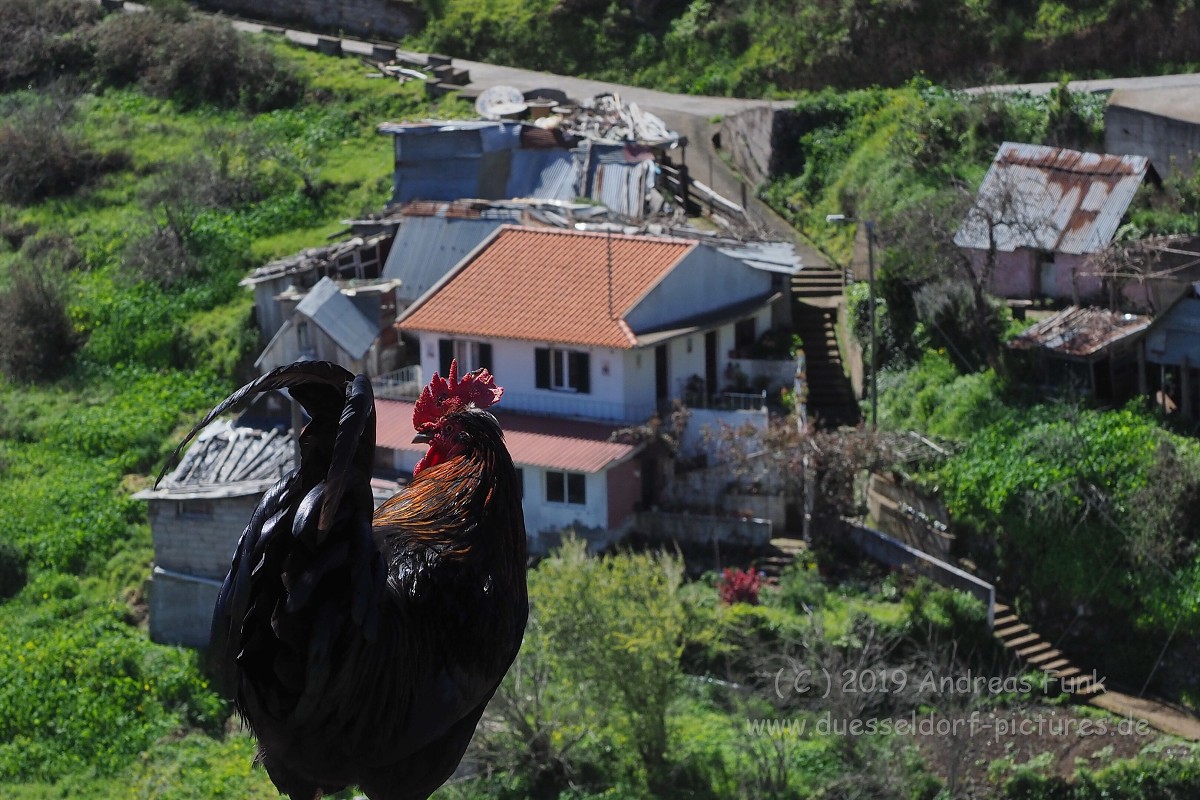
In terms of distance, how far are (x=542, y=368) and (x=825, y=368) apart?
604 centimetres

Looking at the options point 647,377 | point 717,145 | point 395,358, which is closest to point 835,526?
point 647,377

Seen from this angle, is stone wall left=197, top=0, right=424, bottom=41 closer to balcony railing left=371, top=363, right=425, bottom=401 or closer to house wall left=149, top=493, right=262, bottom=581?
balcony railing left=371, top=363, right=425, bottom=401

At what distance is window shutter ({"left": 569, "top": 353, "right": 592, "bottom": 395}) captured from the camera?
37.0 metres

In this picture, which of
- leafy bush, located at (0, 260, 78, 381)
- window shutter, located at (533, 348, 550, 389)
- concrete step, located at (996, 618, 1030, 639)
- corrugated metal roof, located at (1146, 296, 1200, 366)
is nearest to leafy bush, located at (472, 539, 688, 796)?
concrete step, located at (996, 618, 1030, 639)

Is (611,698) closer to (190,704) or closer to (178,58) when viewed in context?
(190,704)

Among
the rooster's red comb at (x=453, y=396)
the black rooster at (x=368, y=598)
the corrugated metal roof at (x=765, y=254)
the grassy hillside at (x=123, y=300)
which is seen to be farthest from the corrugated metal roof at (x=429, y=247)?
→ the black rooster at (x=368, y=598)

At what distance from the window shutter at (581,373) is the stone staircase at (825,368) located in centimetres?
430

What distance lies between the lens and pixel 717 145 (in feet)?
159

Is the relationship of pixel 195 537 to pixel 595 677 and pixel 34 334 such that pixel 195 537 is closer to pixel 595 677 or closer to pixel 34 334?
pixel 595 677

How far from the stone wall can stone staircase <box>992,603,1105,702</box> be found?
3334 centimetres

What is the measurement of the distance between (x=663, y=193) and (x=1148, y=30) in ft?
42.7

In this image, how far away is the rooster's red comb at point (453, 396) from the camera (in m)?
8.29

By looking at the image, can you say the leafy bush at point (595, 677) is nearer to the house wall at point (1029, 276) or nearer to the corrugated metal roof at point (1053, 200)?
the house wall at point (1029, 276)

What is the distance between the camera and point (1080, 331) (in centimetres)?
3584
